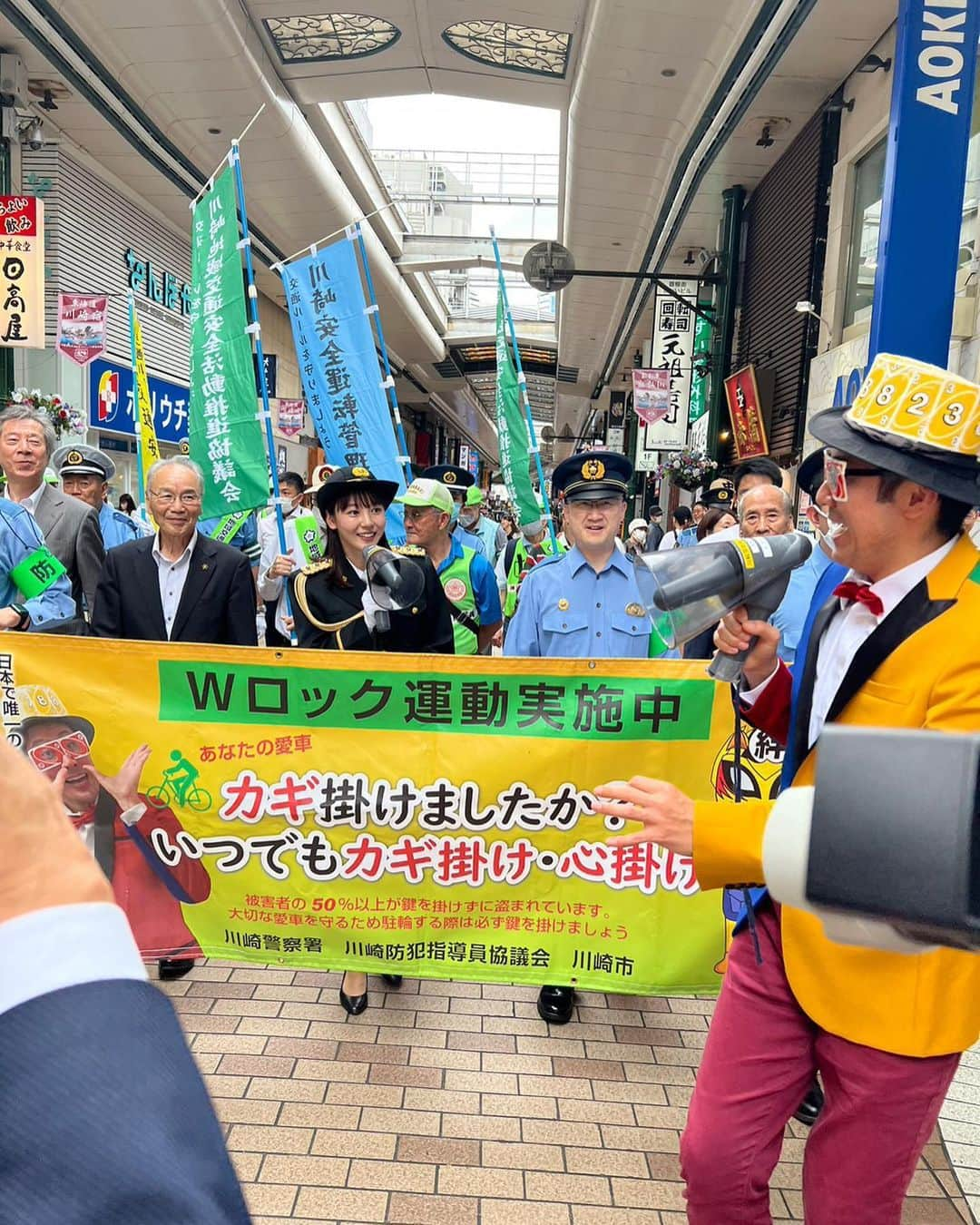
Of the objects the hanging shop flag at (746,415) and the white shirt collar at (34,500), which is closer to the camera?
the white shirt collar at (34,500)

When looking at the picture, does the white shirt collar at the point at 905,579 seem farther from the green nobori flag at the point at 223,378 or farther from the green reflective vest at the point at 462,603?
the green reflective vest at the point at 462,603

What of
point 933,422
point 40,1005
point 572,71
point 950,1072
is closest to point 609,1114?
point 950,1072

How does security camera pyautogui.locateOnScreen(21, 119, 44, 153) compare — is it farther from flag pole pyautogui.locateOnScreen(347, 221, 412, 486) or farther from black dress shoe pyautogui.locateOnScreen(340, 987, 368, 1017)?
black dress shoe pyautogui.locateOnScreen(340, 987, 368, 1017)

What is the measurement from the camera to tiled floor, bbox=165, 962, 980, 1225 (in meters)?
2.54

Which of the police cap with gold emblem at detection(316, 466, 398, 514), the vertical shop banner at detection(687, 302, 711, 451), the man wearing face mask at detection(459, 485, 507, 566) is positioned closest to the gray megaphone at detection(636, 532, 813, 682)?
the police cap with gold emblem at detection(316, 466, 398, 514)

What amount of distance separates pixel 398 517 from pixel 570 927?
3377 mm

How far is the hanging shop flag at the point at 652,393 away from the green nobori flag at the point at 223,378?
1196cm

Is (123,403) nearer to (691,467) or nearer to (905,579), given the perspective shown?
(691,467)

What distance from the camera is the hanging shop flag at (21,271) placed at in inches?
388

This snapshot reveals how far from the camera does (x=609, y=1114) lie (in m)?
2.93

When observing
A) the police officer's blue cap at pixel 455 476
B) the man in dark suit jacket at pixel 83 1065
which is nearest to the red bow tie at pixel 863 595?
the man in dark suit jacket at pixel 83 1065

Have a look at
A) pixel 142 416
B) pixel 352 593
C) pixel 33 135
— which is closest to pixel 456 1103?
pixel 352 593

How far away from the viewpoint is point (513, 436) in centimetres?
822

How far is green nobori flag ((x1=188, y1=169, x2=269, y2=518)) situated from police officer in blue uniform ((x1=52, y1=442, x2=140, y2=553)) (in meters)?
0.97
